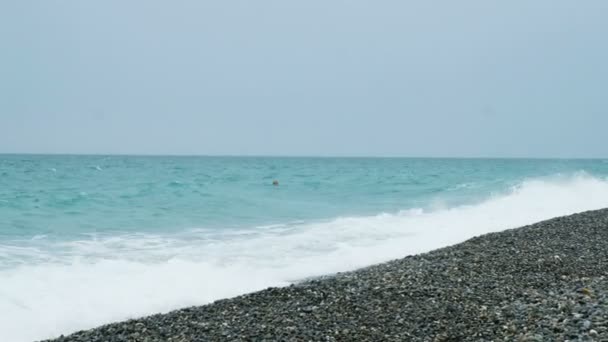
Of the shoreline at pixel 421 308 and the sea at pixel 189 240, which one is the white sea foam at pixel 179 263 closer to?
the sea at pixel 189 240

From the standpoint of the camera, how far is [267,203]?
1049 inches

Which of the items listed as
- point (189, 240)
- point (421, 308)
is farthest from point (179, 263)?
point (421, 308)

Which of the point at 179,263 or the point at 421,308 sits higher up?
the point at 421,308

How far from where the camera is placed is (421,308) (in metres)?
7.17

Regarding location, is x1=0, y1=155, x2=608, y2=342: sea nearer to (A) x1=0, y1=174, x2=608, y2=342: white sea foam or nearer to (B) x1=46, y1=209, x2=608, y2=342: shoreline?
(A) x1=0, y1=174, x2=608, y2=342: white sea foam

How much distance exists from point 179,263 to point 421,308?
5.67 meters

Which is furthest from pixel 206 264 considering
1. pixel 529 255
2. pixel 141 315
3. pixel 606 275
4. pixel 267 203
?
pixel 267 203

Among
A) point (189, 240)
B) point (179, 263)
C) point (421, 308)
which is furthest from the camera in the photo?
point (189, 240)

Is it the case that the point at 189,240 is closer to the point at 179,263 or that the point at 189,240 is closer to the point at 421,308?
the point at 179,263

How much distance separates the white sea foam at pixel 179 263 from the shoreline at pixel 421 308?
1568 millimetres

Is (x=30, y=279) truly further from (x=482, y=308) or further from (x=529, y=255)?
(x=529, y=255)

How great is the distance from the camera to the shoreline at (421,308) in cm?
622

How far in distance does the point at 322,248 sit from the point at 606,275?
250 inches

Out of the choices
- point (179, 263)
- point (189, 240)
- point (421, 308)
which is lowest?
point (189, 240)
